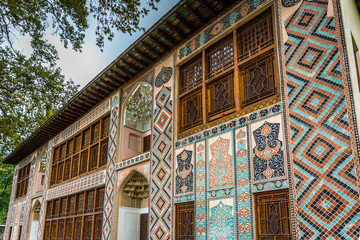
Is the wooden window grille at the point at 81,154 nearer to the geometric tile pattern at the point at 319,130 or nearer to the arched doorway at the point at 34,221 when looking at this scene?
the arched doorway at the point at 34,221

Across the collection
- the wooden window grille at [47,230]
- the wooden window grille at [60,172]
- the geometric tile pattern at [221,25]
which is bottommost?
the wooden window grille at [47,230]

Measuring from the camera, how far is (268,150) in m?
5.62

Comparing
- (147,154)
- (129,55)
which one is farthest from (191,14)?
(147,154)

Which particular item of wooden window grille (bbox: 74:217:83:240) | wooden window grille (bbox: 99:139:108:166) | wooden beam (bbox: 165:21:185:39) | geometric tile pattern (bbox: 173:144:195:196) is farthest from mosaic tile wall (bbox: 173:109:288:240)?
wooden window grille (bbox: 74:217:83:240)

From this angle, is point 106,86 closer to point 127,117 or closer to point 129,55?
point 127,117

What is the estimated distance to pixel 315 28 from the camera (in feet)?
17.8

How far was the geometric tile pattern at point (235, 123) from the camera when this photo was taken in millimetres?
5761

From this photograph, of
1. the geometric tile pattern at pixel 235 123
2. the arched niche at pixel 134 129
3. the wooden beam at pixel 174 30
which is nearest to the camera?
the geometric tile pattern at pixel 235 123

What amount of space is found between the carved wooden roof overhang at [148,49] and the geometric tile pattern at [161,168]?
1162 millimetres

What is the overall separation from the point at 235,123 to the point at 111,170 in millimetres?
4851

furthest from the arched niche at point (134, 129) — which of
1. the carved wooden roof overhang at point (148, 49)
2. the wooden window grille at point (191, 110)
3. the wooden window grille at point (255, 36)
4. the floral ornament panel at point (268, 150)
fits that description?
the floral ornament panel at point (268, 150)

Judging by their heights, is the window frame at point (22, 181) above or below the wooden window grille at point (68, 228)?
above

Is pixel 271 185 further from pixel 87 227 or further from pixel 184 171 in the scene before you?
pixel 87 227

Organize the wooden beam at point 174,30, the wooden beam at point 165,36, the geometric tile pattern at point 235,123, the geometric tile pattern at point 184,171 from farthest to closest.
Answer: the wooden beam at point 165,36 < the wooden beam at point 174,30 < the geometric tile pattern at point 184,171 < the geometric tile pattern at point 235,123
